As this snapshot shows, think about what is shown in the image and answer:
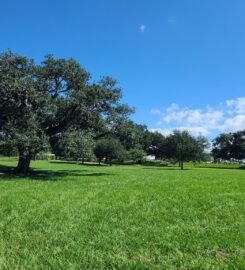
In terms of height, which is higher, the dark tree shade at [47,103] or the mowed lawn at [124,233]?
the dark tree shade at [47,103]

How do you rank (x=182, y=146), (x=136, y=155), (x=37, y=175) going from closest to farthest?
(x=37, y=175)
(x=182, y=146)
(x=136, y=155)

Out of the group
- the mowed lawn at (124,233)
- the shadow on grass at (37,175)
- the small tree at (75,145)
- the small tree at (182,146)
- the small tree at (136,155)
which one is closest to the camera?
the mowed lawn at (124,233)

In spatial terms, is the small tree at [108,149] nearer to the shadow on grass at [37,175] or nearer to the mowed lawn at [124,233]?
the shadow on grass at [37,175]

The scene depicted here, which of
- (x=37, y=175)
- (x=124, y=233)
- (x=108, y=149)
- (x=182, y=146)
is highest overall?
(x=182, y=146)

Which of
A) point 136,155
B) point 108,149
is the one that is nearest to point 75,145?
point 108,149

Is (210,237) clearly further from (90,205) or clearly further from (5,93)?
(5,93)

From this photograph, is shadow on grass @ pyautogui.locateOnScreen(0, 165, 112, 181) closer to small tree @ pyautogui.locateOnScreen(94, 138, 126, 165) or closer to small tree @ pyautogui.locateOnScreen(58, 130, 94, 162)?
small tree @ pyautogui.locateOnScreen(58, 130, 94, 162)

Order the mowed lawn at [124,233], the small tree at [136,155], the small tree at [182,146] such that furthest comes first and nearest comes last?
the small tree at [136,155] → the small tree at [182,146] → the mowed lawn at [124,233]

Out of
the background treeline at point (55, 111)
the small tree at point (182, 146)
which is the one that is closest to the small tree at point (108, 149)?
the small tree at point (182, 146)

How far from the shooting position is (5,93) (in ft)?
81.2

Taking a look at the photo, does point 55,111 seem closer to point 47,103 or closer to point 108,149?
point 47,103

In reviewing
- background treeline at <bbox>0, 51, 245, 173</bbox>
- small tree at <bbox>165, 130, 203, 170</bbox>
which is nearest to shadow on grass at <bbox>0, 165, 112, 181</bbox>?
background treeline at <bbox>0, 51, 245, 173</bbox>

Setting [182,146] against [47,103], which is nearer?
[47,103]

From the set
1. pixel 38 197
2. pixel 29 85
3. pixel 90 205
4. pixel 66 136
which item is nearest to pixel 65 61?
pixel 29 85
